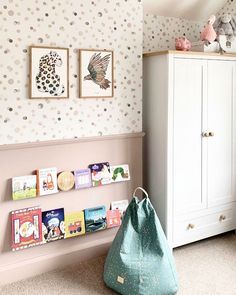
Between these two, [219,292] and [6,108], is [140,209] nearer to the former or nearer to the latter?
[219,292]

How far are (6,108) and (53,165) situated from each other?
19.4 inches

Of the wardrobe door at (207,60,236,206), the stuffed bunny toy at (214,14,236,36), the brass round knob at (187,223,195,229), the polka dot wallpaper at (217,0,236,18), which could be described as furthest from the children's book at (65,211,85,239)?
the polka dot wallpaper at (217,0,236,18)

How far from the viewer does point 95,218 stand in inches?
107

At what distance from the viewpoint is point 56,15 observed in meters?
2.42

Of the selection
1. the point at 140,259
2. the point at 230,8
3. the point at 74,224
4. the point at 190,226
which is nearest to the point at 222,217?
the point at 190,226

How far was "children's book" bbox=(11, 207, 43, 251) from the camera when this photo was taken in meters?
2.39

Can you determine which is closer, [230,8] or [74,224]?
[74,224]

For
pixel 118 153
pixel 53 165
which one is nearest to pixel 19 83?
pixel 53 165

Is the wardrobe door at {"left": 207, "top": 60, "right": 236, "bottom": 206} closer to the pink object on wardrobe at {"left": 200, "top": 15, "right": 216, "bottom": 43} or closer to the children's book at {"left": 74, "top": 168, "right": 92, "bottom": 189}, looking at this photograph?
the pink object on wardrobe at {"left": 200, "top": 15, "right": 216, "bottom": 43}

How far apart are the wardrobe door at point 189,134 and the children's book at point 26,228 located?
101 cm

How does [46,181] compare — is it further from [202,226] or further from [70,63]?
[202,226]

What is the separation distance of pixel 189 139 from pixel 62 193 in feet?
3.33

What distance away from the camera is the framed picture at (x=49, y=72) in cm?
237

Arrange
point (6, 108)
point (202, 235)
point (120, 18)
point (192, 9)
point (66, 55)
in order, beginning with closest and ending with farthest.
→ point (6, 108) → point (66, 55) → point (120, 18) → point (202, 235) → point (192, 9)
